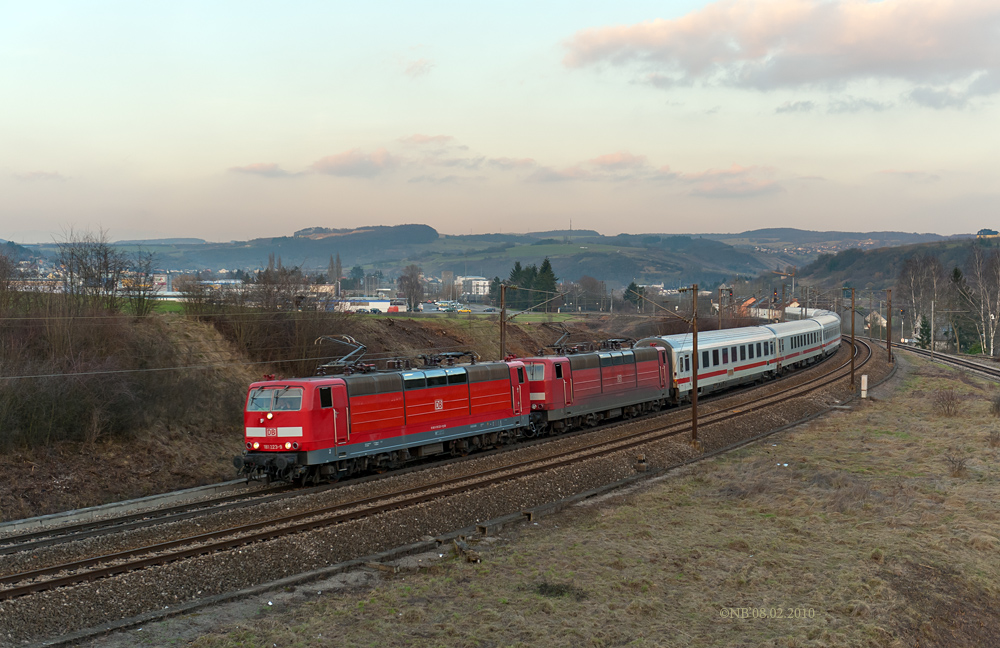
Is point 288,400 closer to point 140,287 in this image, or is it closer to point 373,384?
point 373,384

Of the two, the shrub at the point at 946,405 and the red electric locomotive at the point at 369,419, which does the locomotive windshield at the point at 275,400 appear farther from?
the shrub at the point at 946,405

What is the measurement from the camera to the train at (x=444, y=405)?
77.2 ft

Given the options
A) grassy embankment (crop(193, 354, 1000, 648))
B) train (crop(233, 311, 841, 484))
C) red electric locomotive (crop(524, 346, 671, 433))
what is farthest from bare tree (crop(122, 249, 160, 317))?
grassy embankment (crop(193, 354, 1000, 648))

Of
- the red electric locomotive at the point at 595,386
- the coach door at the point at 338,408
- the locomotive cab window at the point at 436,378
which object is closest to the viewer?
the coach door at the point at 338,408

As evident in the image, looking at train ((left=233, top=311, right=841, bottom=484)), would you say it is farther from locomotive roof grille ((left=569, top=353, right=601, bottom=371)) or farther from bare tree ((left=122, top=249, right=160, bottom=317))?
bare tree ((left=122, top=249, right=160, bottom=317))

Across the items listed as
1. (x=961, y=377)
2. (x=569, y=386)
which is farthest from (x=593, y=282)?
(x=569, y=386)

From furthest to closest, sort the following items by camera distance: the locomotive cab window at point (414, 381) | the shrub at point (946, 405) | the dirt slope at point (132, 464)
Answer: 1. the shrub at point (946, 405)
2. the locomotive cab window at point (414, 381)
3. the dirt slope at point (132, 464)

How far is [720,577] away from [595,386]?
20598 mm

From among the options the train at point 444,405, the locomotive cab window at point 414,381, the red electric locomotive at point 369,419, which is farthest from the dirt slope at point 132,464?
the locomotive cab window at point 414,381

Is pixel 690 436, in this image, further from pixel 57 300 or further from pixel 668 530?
pixel 57 300

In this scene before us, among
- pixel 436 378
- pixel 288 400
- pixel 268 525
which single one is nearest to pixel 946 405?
pixel 436 378

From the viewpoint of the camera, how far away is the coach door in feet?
77.9

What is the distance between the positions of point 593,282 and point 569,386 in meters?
155

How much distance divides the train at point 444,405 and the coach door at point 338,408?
3 cm
